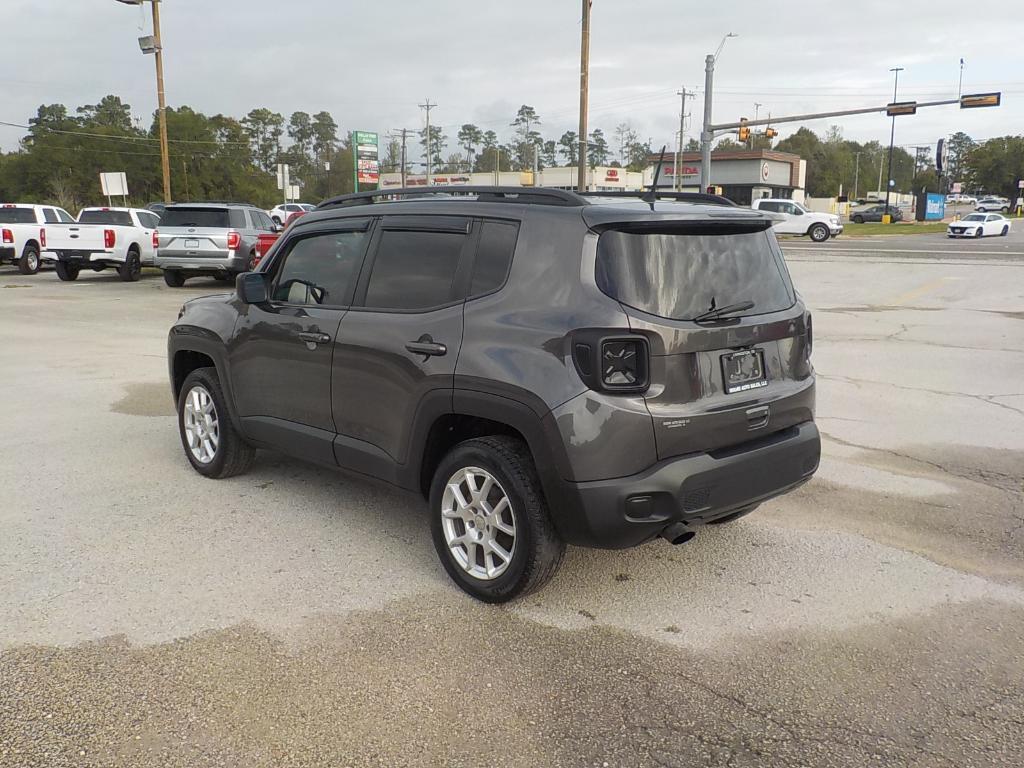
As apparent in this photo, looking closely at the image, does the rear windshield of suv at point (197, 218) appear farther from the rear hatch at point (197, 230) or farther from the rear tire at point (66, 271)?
the rear tire at point (66, 271)

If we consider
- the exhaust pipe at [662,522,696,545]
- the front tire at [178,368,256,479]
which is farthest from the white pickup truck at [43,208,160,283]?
the exhaust pipe at [662,522,696,545]

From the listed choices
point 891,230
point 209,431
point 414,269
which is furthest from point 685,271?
point 891,230

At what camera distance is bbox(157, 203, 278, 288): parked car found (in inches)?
710

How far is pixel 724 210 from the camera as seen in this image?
3.91 metres

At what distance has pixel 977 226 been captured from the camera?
4488 centimetres

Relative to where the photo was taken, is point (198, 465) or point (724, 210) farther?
point (198, 465)

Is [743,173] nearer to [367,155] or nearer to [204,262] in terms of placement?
[367,155]

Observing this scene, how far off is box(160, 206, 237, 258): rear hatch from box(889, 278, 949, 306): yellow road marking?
43.3 ft

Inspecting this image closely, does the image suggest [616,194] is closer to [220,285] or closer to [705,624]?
[705,624]

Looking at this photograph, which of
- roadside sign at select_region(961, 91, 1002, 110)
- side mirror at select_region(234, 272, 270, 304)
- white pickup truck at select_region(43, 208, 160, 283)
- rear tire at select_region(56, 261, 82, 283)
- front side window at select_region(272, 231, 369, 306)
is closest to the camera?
front side window at select_region(272, 231, 369, 306)

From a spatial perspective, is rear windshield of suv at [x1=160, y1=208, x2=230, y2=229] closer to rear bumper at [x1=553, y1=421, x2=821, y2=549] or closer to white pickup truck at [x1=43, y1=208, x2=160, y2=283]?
white pickup truck at [x1=43, y1=208, x2=160, y2=283]

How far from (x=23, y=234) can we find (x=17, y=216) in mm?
991

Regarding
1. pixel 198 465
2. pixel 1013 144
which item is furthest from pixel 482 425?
pixel 1013 144

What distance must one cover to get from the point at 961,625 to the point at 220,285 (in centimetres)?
1915
